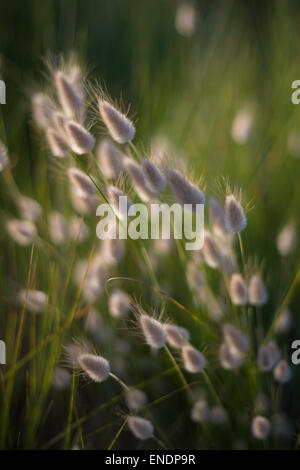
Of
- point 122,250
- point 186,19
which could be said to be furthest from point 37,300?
point 186,19

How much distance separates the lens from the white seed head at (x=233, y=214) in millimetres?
471

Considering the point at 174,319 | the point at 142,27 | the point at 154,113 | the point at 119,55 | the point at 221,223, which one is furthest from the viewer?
the point at 119,55

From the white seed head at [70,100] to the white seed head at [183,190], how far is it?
0.15 meters

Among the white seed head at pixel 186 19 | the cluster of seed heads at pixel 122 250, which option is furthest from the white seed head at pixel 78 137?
the white seed head at pixel 186 19

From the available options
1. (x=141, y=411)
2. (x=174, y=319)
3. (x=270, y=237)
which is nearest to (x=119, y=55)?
(x=270, y=237)

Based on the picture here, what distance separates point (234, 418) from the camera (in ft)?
1.94

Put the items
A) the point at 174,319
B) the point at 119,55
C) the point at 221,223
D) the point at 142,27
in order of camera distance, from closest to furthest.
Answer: the point at 221,223 → the point at 174,319 → the point at 142,27 → the point at 119,55

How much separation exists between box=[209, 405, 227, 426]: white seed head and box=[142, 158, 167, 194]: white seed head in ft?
1.11

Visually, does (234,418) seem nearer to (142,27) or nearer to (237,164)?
(237,164)

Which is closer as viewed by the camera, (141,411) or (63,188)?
(141,411)

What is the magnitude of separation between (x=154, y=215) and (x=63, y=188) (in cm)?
28

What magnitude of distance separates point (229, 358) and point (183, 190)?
24cm

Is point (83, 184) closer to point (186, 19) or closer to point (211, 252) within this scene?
point (211, 252)

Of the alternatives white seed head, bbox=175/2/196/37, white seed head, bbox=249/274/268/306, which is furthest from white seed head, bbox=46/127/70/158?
white seed head, bbox=175/2/196/37
